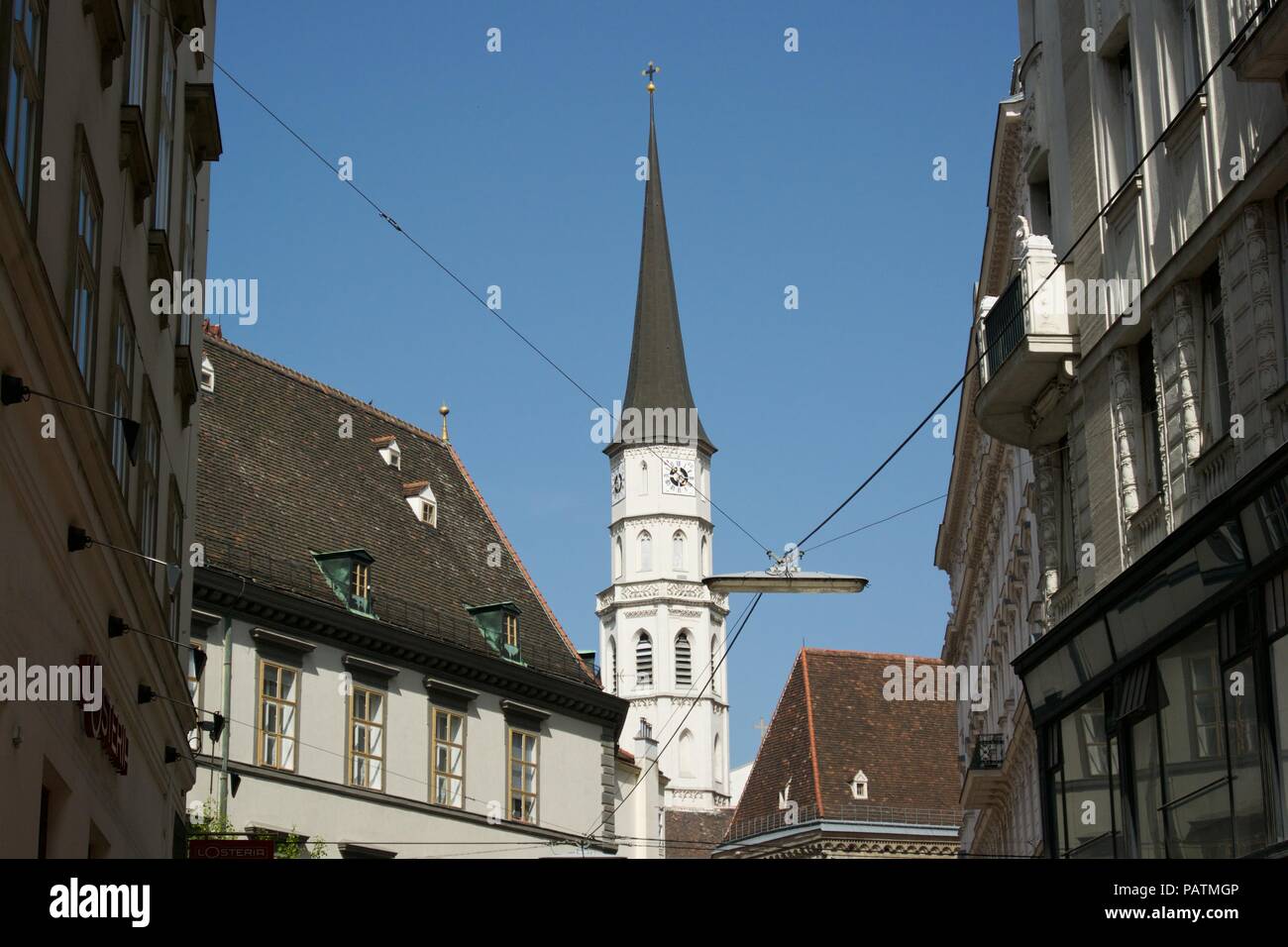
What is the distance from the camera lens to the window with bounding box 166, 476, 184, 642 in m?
23.4

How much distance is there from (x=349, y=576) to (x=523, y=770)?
7.12 metres

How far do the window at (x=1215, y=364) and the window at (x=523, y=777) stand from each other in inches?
1273

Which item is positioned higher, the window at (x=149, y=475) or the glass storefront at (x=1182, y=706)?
the window at (x=149, y=475)

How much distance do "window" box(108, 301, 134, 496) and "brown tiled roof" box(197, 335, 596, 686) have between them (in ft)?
73.1

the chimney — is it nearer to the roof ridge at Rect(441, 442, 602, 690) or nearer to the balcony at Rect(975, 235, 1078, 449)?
the roof ridge at Rect(441, 442, 602, 690)

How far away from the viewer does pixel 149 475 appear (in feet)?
67.4

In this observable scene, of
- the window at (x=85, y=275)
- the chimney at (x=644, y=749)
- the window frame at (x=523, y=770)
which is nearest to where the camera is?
the window at (x=85, y=275)

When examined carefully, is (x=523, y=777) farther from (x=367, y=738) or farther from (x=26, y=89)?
(x=26, y=89)

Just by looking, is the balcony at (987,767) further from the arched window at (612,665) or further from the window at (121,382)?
the arched window at (612,665)

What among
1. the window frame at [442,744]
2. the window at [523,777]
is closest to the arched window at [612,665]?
the window at [523,777]

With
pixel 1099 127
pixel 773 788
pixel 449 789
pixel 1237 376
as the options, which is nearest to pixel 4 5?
pixel 1237 376

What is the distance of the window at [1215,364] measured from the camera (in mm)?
17167
